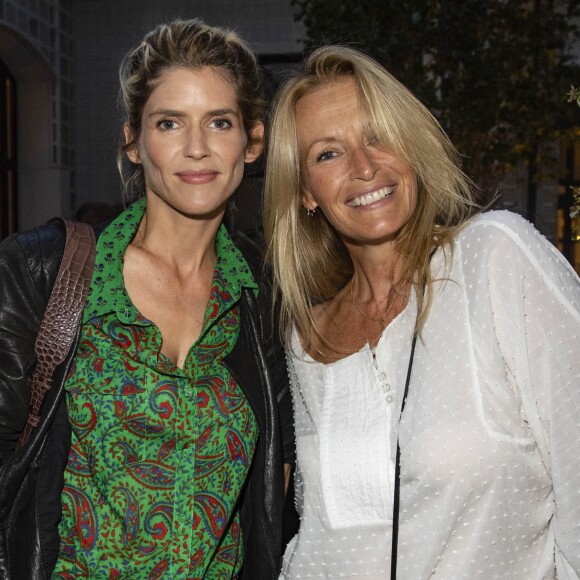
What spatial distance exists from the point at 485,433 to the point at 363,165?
2.82 ft

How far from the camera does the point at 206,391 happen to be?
2488 millimetres

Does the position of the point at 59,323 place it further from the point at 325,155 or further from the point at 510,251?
the point at 510,251

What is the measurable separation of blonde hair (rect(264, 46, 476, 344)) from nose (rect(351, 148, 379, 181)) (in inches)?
2.4

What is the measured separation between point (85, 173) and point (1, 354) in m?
9.28

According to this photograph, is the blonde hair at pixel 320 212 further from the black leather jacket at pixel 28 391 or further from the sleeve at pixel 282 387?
the black leather jacket at pixel 28 391

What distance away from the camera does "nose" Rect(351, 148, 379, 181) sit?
8.05 ft

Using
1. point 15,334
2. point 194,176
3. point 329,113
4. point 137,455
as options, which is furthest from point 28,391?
point 329,113

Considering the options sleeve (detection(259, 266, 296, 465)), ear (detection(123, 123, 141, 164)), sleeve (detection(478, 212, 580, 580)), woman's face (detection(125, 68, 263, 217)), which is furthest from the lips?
sleeve (detection(478, 212, 580, 580))

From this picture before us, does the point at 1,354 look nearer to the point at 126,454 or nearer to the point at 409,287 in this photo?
the point at 126,454

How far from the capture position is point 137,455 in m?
2.36

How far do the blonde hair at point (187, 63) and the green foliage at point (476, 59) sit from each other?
385cm

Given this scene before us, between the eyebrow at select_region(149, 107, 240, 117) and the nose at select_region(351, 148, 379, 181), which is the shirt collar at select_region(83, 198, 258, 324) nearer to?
the eyebrow at select_region(149, 107, 240, 117)

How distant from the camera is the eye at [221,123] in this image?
102 inches

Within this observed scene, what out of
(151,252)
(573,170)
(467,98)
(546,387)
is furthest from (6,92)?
(546,387)
